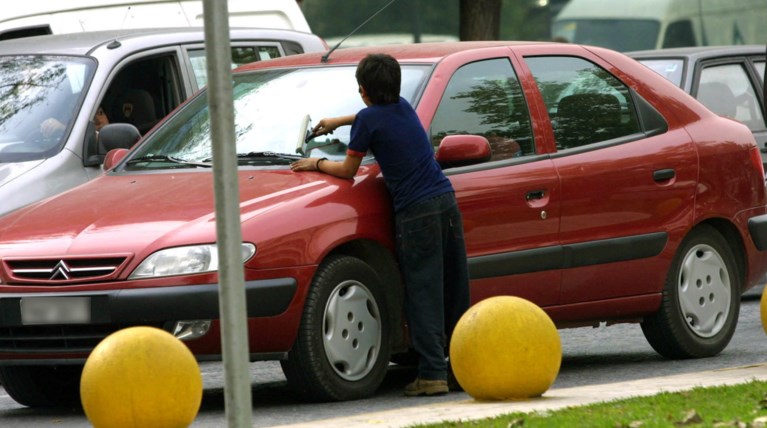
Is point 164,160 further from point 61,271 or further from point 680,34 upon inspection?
point 680,34

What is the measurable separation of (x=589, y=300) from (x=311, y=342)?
1.90 metres

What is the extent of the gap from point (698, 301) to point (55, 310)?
361cm

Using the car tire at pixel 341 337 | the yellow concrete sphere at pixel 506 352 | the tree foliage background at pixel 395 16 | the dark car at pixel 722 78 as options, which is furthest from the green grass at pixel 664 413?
the tree foliage background at pixel 395 16

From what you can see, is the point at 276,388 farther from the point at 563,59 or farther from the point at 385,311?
the point at 563,59

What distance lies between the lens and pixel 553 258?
29.2 feet

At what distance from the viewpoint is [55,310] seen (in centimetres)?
775

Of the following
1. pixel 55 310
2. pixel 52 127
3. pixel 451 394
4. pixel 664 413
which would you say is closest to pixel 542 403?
pixel 664 413

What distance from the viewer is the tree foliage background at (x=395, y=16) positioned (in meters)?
23.9

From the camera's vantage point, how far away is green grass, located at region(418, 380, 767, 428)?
6359 millimetres

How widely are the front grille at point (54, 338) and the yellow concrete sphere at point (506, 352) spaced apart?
131 cm

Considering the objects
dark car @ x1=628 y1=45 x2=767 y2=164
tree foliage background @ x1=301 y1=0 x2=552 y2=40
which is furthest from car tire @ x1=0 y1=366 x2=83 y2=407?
tree foliage background @ x1=301 y1=0 x2=552 y2=40

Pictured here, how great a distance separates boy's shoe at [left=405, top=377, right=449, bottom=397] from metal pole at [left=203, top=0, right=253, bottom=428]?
3.32 meters

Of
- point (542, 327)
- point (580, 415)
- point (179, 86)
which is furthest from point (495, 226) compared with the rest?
point (179, 86)

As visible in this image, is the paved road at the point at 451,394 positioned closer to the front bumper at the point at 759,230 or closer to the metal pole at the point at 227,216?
the front bumper at the point at 759,230
